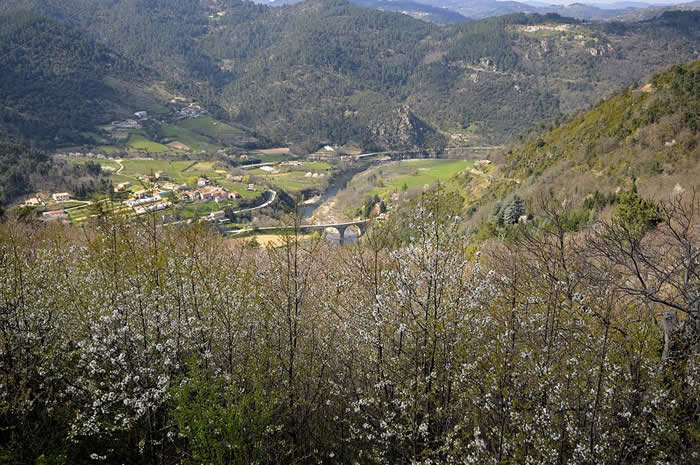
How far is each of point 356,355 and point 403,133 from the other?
152m

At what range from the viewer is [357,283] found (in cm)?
1097

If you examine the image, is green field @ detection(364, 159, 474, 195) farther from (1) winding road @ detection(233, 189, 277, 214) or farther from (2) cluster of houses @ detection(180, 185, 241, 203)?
(2) cluster of houses @ detection(180, 185, 241, 203)

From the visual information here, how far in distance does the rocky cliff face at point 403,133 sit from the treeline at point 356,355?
144 meters

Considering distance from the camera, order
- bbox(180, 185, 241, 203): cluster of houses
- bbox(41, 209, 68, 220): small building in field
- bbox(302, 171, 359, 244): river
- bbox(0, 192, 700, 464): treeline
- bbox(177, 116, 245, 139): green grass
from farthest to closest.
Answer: bbox(177, 116, 245, 139): green grass, bbox(180, 185, 241, 203): cluster of houses, bbox(302, 171, 359, 244): river, bbox(41, 209, 68, 220): small building in field, bbox(0, 192, 700, 464): treeline

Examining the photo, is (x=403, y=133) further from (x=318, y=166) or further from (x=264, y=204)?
(x=264, y=204)

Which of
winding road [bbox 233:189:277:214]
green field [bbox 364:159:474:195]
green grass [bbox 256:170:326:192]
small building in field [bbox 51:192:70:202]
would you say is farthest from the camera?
green grass [bbox 256:170:326:192]

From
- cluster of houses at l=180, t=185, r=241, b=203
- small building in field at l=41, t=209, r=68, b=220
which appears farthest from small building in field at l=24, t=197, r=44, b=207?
cluster of houses at l=180, t=185, r=241, b=203

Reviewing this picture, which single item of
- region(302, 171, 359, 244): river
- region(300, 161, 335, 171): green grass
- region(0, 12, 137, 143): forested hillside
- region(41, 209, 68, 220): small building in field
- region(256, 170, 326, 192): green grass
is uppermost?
region(0, 12, 137, 143): forested hillside

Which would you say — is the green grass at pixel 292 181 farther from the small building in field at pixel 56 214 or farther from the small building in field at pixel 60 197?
the small building in field at pixel 56 214

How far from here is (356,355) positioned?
10.4 metres

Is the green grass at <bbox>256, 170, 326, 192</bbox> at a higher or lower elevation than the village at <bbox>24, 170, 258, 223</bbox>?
lower

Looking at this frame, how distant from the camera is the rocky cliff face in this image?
15250 cm

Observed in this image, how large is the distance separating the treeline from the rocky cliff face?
5656 inches

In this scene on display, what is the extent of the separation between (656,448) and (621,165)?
137ft
